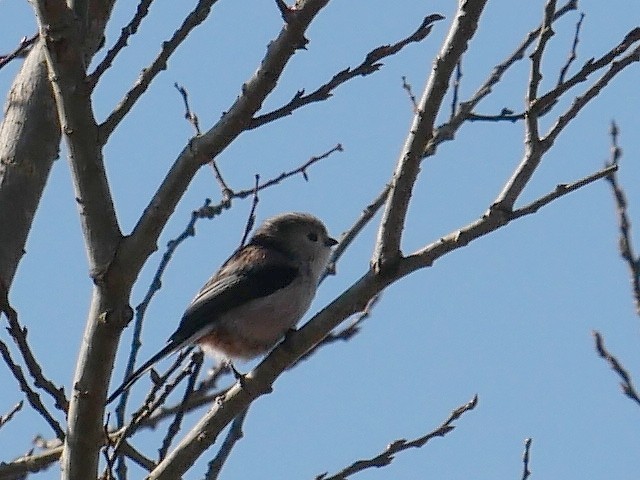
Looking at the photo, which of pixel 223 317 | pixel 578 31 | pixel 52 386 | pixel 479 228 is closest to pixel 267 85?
pixel 479 228

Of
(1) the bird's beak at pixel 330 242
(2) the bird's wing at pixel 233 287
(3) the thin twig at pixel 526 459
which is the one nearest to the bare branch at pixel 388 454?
(3) the thin twig at pixel 526 459

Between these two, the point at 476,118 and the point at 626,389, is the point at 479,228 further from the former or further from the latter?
the point at 626,389

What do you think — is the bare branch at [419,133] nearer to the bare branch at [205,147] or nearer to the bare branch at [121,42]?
the bare branch at [205,147]

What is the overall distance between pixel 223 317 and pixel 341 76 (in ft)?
A: 8.40

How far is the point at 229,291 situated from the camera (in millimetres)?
5359

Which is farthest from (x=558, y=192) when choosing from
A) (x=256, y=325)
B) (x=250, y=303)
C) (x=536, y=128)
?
(x=250, y=303)

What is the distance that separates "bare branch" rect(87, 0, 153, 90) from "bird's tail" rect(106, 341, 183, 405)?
105cm

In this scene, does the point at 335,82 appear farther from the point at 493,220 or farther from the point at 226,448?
the point at 226,448

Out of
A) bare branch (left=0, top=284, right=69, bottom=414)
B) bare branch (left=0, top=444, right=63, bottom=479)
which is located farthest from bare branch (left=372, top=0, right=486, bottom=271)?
bare branch (left=0, top=444, right=63, bottom=479)

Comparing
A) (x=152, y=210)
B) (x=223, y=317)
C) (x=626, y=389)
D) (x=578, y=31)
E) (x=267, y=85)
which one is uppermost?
(x=223, y=317)

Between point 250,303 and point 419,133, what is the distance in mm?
2518

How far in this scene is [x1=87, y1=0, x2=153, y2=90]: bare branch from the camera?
281 cm

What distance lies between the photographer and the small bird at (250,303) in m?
5.11

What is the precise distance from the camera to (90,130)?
9.27 ft
